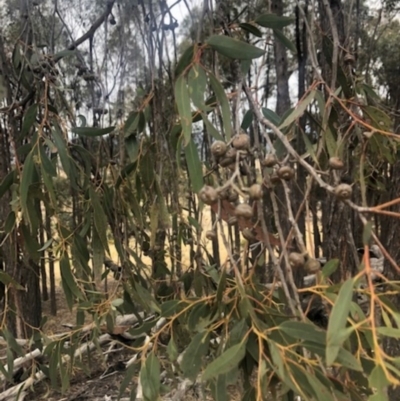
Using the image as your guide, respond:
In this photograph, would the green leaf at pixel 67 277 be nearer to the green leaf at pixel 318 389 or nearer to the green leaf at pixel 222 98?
the green leaf at pixel 222 98

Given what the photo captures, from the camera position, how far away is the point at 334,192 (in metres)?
0.35

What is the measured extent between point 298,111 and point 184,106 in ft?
0.42

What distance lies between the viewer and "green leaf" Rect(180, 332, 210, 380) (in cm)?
45

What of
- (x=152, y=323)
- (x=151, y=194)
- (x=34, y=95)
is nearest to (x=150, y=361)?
(x=152, y=323)

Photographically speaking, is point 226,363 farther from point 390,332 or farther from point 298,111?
point 298,111

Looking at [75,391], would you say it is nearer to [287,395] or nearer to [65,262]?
[65,262]

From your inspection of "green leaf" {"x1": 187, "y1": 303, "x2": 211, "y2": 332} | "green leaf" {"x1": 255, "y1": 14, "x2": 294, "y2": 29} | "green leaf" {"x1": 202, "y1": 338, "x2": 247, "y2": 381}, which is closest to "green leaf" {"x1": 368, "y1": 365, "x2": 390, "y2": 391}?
"green leaf" {"x1": 202, "y1": 338, "x2": 247, "y2": 381}

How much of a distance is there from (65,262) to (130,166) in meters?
0.19

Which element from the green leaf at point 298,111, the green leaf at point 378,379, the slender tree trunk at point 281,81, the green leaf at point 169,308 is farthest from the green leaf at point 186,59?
the slender tree trunk at point 281,81

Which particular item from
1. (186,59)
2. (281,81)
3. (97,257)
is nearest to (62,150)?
(97,257)

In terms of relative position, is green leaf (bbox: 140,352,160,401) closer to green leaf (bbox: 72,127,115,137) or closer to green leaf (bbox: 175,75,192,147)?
green leaf (bbox: 175,75,192,147)

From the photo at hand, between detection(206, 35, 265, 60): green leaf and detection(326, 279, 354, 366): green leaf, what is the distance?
0.93 feet

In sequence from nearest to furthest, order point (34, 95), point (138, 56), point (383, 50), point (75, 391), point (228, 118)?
point (228, 118) → point (34, 95) → point (138, 56) → point (75, 391) → point (383, 50)

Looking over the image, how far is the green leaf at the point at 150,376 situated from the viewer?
1.74ft
